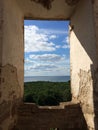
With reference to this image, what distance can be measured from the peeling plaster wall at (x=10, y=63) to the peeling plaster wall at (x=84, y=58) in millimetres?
1319

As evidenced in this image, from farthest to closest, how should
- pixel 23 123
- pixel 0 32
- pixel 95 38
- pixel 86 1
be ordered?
pixel 23 123
pixel 86 1
pixel 95 38
pixel 0 32

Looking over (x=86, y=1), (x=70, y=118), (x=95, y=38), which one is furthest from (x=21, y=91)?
(x=86, y=1)

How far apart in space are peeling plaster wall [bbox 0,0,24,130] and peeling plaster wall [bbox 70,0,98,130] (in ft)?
4.33

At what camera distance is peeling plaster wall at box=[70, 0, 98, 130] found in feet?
14.7

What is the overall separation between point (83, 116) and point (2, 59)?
2313 mm

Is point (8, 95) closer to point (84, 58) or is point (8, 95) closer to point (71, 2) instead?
point (84, 58)

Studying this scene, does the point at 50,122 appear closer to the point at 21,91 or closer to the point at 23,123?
the point at 23,123

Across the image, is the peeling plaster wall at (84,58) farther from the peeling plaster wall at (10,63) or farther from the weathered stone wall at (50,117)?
the peeling plaster wall at (10,63)

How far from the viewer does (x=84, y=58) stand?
497cm

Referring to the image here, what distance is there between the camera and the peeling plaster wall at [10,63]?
393 cm

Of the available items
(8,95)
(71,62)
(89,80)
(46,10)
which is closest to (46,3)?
(46,10)

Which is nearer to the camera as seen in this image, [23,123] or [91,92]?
[91,92]

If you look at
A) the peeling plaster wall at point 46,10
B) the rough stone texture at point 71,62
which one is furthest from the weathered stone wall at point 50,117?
the peeling plaster wall at point 46,10

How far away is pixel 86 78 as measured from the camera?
4840 mm
